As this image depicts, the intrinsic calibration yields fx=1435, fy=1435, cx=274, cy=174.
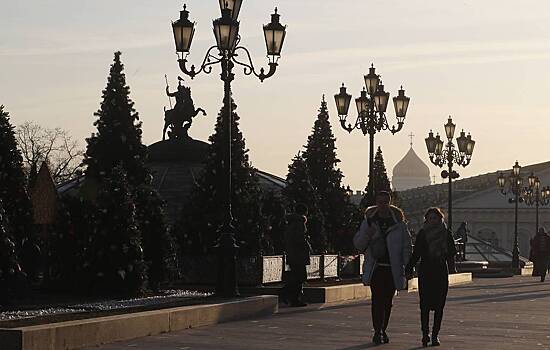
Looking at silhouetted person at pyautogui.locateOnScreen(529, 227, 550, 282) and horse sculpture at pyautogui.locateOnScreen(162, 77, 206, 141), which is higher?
horse sculpture at pyautogui.locateOnScreen(162, 77, 206, 141)

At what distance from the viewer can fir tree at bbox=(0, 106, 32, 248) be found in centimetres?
2698

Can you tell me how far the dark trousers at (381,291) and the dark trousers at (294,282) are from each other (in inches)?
247

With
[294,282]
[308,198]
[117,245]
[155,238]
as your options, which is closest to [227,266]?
[117,245]

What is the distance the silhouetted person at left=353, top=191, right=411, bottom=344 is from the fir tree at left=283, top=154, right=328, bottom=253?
18668mm

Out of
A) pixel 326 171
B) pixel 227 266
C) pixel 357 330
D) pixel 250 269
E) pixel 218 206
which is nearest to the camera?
pixel 357 330

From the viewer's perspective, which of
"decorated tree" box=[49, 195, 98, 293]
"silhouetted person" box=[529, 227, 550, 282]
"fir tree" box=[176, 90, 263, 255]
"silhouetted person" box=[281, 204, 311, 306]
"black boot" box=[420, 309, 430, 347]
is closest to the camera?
"black boot" box=[420, 309, 430, 347]

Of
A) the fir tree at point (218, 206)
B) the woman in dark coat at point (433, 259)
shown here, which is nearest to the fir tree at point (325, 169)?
the fir tree at point (218, 206)

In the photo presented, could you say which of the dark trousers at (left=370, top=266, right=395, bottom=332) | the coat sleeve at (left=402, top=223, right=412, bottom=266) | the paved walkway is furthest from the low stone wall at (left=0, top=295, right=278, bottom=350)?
the coat sleeve at (left=402, top=223, right=412, bottom=266)

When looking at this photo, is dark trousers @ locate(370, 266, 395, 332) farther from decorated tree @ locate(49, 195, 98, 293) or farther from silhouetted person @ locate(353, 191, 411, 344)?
decorated tree @ locate(49, 195, 98, 293)

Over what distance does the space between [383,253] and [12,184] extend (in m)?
14.1

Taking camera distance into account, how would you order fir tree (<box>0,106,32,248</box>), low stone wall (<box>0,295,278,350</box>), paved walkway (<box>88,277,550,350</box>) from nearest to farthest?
1. low stone wall (<box>0,295,278,350</box>)
2. paved walkway (<box>88,277,550,350</box>)
3. fir tree (<box>0,106,32,248</box>)

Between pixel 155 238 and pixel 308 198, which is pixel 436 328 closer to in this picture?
pixel 155 238

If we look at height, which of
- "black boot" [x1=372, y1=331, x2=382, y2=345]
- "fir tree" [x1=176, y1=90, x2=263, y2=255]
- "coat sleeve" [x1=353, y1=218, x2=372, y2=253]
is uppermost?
"fir tree" [x1=176, y1=90, x2=263, y2=255]

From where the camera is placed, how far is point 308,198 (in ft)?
121
